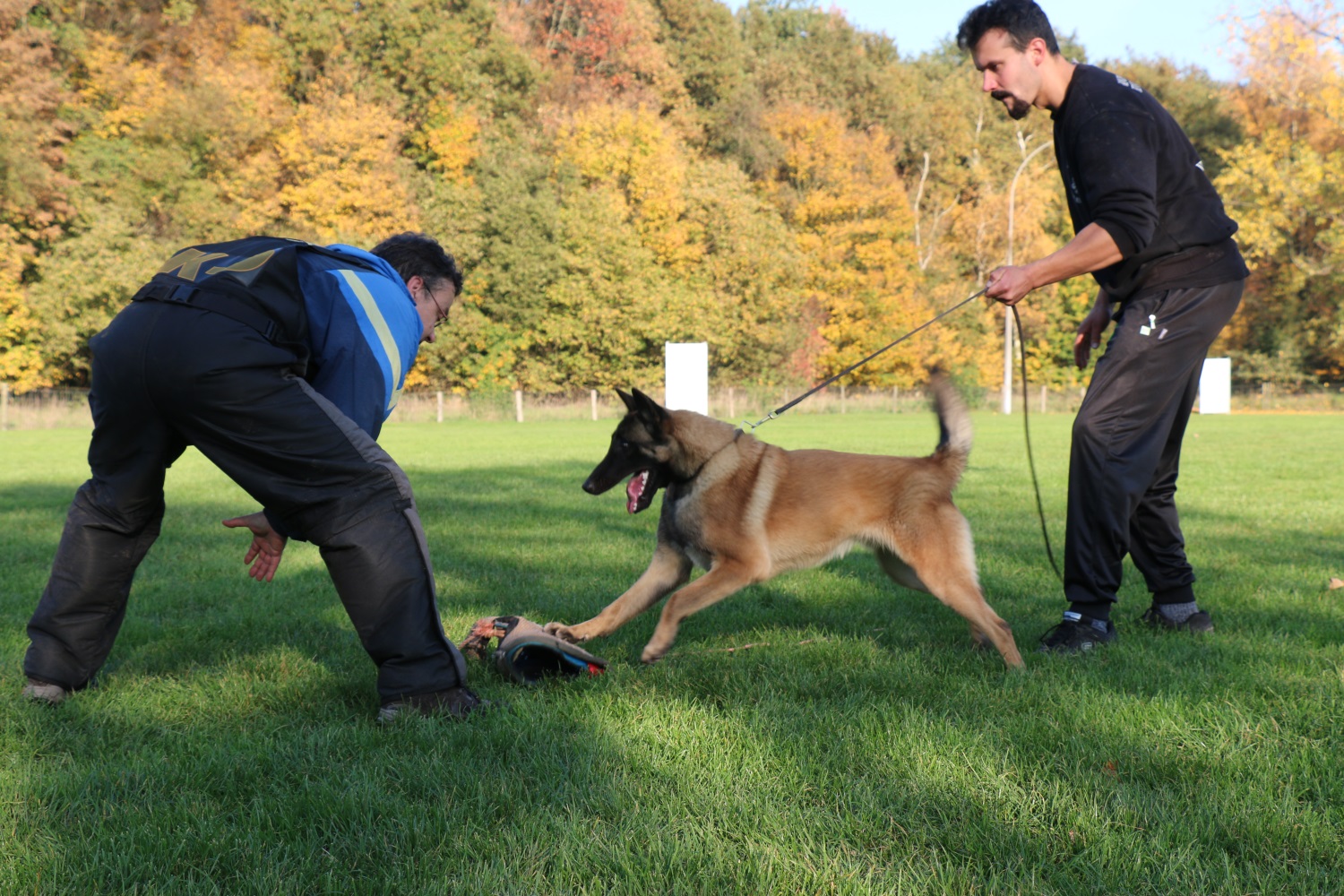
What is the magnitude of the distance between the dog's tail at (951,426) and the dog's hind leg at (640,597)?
4.24 ft

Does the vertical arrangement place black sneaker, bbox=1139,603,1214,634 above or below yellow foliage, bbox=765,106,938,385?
below

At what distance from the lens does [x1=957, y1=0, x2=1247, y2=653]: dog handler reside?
409 cm

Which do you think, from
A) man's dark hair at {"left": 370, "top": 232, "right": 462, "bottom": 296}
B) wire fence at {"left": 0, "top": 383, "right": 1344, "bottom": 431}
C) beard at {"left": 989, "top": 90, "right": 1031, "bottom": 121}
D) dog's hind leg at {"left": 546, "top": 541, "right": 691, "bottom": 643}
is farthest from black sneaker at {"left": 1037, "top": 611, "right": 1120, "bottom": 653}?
wire fence at {"left": 0, "top": 383, "right": 1344, "bottom": 431}

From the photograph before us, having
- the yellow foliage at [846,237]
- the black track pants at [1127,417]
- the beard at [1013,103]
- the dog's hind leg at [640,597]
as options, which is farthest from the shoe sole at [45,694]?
the yellow foliage at [846,237]

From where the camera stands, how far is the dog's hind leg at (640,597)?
441 cm

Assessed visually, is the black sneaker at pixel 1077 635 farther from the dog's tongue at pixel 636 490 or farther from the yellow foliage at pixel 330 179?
the yellow foliage at pixel 330 179

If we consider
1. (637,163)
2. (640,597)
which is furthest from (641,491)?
(637,163)

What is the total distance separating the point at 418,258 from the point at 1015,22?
260 centimetres

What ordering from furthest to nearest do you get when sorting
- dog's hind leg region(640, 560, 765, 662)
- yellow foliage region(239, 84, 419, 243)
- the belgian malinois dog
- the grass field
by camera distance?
yellow foliage region(239, 84, 419, 243) → the belgian malinois dog → dog's hind leg region(640, 560, 765, 662) → the grass field

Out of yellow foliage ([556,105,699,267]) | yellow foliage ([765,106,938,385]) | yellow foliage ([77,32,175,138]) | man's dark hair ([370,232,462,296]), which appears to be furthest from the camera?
yellow foliage ([765,106,938,385])

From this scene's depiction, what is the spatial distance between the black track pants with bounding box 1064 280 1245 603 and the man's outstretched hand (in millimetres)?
3194

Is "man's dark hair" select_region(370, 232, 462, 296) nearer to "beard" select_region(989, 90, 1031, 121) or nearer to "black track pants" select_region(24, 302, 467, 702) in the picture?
"black track pants" select_region(24, 302, 467, 702)

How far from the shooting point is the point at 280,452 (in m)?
3.06

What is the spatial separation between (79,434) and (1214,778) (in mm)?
28177
